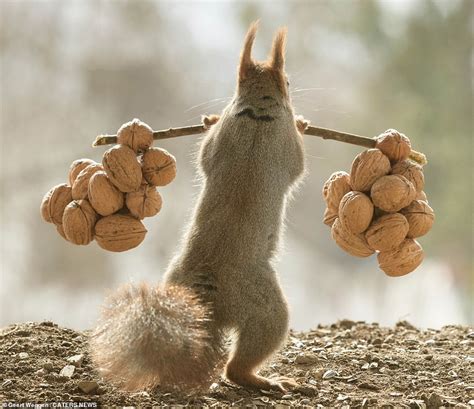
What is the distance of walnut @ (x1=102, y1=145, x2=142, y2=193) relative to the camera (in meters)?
1.93

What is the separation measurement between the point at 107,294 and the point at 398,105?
3.51 metres

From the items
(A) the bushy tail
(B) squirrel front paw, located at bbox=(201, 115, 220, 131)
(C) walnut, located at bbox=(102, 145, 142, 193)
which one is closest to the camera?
(A) the bushy tail

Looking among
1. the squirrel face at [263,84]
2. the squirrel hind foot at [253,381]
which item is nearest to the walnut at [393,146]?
the squirrel face at [263,84]

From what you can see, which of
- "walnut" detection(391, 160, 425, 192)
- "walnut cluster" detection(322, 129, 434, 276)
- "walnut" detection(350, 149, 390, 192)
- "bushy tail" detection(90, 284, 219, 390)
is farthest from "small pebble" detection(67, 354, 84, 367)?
"walnut" detection(391, 160, 425, 192)

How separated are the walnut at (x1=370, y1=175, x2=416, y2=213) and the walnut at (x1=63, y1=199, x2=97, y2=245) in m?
0.72

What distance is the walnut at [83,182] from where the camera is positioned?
1981 millimetres

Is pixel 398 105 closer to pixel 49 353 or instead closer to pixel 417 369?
pixel 417 369

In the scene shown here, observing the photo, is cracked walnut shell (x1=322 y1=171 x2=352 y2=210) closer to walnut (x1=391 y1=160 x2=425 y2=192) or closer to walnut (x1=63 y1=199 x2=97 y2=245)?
walnut (x1=391 y1=160 x2=425 y2=192)

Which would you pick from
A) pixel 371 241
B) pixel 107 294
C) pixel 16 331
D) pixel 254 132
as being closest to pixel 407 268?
pixel 371 241

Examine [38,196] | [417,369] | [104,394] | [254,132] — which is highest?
[38,196]

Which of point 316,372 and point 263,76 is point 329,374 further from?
point 263,76

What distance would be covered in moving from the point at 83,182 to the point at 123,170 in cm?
13

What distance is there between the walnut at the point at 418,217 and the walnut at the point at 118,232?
2.24ft

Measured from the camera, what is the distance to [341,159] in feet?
15.4
